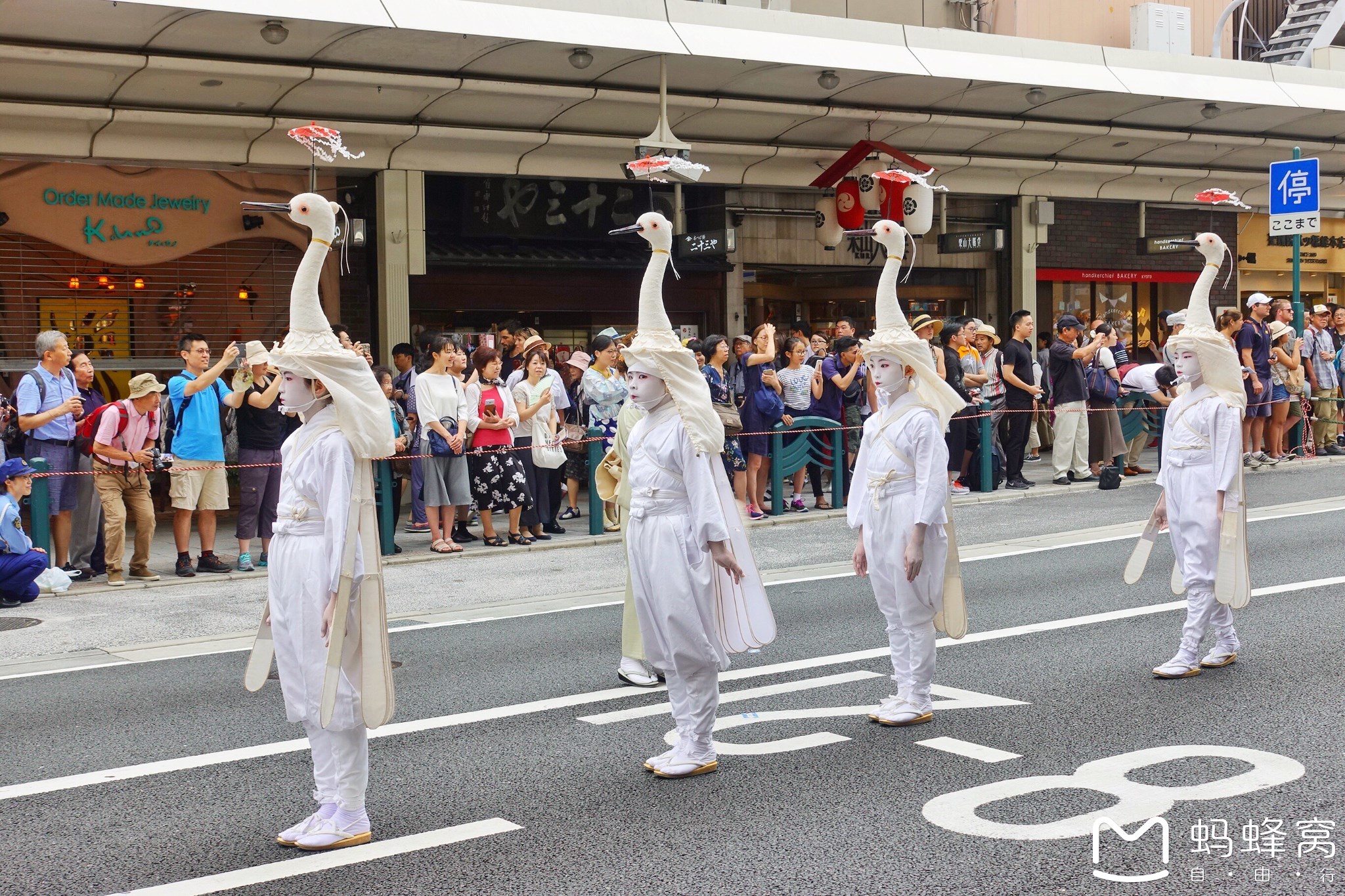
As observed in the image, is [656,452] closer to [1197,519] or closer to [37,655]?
[1197,519]

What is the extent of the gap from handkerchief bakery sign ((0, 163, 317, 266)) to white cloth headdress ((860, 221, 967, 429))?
442 inches

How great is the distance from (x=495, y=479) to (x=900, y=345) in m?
7.13

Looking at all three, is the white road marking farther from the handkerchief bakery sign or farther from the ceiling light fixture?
the handkerchief bakery sign

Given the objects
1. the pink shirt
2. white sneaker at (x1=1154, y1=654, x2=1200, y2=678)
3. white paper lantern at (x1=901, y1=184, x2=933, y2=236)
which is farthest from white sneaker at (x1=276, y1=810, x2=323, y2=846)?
white paper lantern at (x1=901, y1=184, x2=933, y2=236)

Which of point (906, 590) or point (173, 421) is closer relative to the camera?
point (906, 590)

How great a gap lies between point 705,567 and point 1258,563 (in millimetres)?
6807

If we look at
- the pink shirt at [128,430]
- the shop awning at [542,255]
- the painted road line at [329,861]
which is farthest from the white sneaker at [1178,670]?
the shop awning at [542,255]

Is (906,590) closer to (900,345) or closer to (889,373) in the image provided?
(889,373)

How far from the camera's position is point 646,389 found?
20.3ft

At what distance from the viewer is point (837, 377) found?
1584cm

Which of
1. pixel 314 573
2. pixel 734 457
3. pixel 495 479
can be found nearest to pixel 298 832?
pixel 314 573

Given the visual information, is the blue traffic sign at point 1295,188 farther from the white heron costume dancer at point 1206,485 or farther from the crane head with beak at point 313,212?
the crane head with beak at point 313,212

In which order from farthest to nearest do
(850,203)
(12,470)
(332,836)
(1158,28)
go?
(1158,28)
(850,203)
(12,470)
(332,836)

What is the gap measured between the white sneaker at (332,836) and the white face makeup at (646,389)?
2.09 metres
